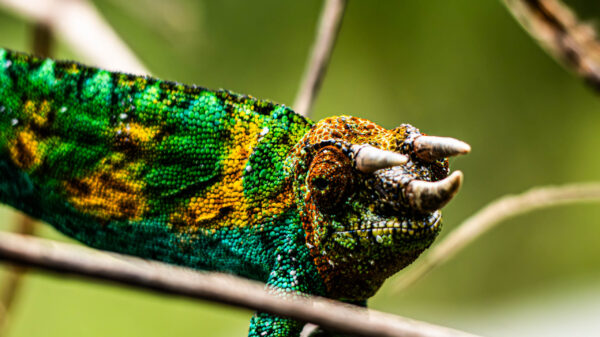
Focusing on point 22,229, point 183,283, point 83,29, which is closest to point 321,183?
point 183,283

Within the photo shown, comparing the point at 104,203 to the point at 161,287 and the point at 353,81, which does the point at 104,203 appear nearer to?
the point at 161,287

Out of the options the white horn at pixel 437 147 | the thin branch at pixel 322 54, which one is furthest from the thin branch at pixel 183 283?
the thin branch at pixel 322 54

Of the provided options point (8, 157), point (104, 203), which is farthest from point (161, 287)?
point (8, 157)

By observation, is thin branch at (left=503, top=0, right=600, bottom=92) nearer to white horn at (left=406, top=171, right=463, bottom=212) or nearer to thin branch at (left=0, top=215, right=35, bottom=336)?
white horn at (left=406, top=171, right=463, bottom=212)

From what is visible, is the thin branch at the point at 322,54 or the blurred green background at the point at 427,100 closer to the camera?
the thin branch at the point at 322,54

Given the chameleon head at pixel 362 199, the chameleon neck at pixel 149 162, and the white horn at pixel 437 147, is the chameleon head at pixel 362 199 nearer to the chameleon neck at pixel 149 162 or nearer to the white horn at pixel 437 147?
the white horn at pixel 437 147

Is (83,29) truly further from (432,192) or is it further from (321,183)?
(432,192)
